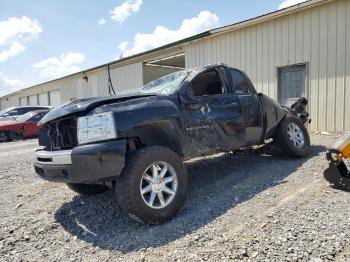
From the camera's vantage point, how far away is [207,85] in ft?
17.1

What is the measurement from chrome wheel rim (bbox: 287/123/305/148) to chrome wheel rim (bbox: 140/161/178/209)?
124 inches

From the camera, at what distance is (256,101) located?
564cm

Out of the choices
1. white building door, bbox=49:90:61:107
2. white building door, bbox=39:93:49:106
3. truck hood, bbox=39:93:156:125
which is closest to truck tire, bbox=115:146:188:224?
truck hood, bbox=39:93:156:125

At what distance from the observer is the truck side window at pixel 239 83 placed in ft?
18.0

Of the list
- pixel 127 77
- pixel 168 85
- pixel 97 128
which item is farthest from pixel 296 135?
pixel 127 77

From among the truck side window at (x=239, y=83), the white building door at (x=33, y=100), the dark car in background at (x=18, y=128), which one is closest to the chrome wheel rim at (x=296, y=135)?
the truck side window at (x=239, y=83)

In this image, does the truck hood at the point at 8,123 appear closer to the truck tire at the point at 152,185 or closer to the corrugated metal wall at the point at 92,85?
the corrugated metal wall at the point at 92,85

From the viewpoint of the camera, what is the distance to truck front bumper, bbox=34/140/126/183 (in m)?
3.48

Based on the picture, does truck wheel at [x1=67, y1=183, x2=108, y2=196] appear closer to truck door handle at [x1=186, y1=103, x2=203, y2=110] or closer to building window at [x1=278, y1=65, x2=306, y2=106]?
truck door handle at [x1=186, y1=103, x2=203, y2=110]

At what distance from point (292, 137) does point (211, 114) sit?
228 cm

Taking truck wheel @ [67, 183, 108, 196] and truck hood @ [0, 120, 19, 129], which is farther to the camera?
truck hood @ [0, 120, 19, 129]

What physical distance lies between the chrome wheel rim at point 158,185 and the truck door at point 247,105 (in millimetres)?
1832

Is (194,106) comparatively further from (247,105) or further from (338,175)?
(338,175)

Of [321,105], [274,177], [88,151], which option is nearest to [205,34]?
[321,105]
